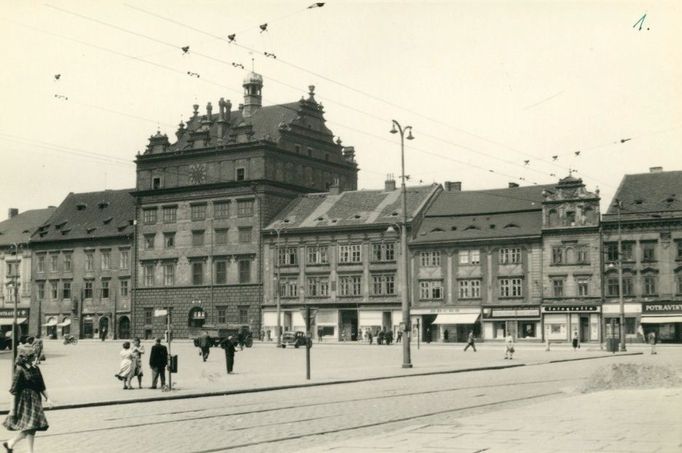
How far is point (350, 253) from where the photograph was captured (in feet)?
284

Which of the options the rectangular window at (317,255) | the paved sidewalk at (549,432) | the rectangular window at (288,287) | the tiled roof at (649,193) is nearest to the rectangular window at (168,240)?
the rectangular window at (288,287)

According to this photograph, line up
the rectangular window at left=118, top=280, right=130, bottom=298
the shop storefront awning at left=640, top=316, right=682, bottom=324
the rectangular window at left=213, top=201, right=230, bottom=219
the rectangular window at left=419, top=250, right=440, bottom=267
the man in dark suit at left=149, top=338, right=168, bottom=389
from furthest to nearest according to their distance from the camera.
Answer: the rectangular window at left=118, top=280, right=130, bottom=298 → the rectangular window at left=213, top=201, right=230, bottom=219 → the rectangular window at left=419, top=250, right=440, bottom=267 → the shop storefront awning at left=640, top=316, right=682, bottom=324 → the man in dark suit at left=149, top=338, right=168, bottom=389

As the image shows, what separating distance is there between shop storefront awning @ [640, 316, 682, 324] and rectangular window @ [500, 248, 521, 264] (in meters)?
11.1

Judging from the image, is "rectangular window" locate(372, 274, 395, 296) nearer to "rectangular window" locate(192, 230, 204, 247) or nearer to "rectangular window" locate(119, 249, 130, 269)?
"rectangular window" locate(192, 230, 204, 247)

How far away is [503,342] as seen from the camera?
7812 centimetres

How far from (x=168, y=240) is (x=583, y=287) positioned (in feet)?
135

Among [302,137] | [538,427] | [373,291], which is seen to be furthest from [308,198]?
[538,427]

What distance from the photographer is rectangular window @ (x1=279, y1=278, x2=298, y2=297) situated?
88438 mm

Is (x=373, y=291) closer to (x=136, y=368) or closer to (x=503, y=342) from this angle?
(x=503, y=342)

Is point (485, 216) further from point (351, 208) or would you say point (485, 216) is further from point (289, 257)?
point (289, 257)

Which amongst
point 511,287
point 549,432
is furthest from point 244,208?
point 549,432

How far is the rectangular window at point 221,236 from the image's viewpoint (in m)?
91.5

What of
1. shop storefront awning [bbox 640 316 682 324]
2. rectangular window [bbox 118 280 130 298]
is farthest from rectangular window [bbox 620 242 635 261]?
rectangular window [bbox 118 280 130 298]

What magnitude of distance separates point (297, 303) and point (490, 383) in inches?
2332
